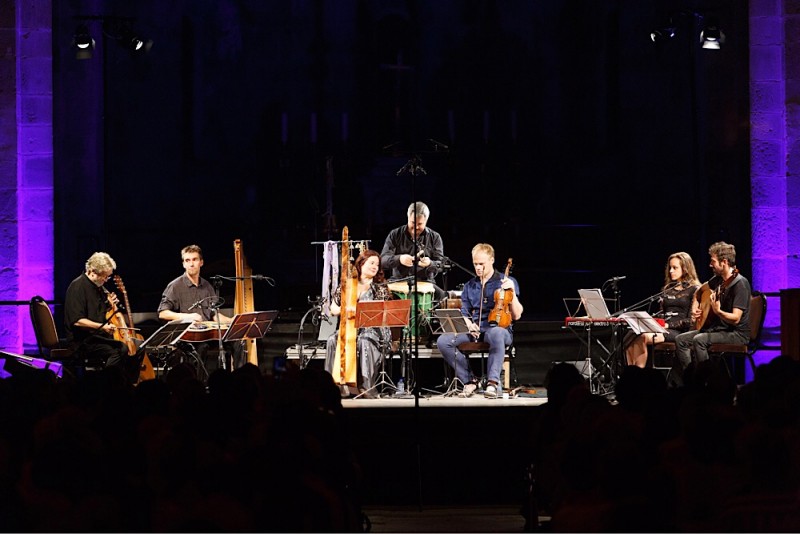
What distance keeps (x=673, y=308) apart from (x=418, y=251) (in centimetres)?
241

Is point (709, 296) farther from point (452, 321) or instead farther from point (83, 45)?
point (83, 45)

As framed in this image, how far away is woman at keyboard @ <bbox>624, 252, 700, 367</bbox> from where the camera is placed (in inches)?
349

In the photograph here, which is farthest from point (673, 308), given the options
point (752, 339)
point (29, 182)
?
point (29, 182)

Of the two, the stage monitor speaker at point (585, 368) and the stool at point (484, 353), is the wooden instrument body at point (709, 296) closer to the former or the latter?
the stage monitor speaker at point (585, 368)

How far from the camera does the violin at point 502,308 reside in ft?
28.5

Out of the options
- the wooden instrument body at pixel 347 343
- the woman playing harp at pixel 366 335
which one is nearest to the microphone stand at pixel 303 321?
the woman playing harp at pixel 366 335

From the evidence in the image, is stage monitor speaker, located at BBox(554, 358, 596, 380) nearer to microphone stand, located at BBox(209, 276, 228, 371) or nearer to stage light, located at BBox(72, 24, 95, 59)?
microphone stand, located at BBox(209, 276, 228, 371)

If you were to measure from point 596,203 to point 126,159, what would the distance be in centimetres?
680

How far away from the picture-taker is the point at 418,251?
922 centimetres

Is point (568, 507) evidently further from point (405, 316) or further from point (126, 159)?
point (126, 159)

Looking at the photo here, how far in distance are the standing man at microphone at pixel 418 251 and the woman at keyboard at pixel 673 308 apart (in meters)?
1.89

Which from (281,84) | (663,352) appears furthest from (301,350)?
(281,84)

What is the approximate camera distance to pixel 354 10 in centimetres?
1505

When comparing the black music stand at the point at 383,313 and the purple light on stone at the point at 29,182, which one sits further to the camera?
the purple light on stone at the point at 29,182
